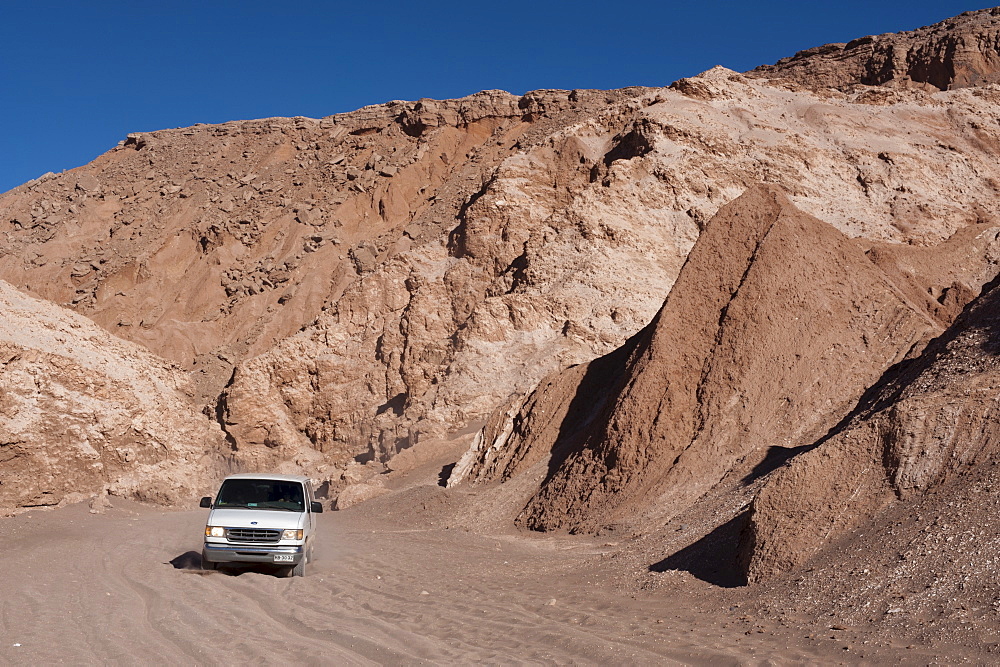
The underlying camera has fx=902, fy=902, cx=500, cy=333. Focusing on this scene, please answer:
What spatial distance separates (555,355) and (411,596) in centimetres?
1687

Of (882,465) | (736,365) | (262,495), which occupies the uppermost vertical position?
(736,365)

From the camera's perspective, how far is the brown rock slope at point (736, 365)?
15.2 meters

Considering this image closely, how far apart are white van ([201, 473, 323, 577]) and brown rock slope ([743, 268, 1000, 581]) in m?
5.22

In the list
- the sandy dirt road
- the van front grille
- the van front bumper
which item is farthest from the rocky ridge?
the van front grille

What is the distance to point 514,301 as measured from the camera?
28141 millimetres

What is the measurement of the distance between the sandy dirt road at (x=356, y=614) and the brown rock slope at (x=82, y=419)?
5351mm

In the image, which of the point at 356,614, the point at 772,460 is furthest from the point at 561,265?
the point at 356,614

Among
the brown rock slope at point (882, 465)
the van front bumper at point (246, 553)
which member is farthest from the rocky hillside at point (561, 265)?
the van front bumper at point (246, 553)

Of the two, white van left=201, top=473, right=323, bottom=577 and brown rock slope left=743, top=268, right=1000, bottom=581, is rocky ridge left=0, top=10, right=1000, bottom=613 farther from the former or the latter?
white van left=201, top=473, right=323, bottom=577

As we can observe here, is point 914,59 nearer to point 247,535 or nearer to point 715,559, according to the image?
point 715,559

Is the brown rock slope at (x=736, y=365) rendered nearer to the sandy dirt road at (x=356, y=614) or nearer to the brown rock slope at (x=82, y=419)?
the sandy dirt road at (x=356, y=614)

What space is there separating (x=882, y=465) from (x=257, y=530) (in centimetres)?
700

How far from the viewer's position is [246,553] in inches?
415

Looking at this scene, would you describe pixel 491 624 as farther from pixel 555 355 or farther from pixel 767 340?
pixel 555 355
